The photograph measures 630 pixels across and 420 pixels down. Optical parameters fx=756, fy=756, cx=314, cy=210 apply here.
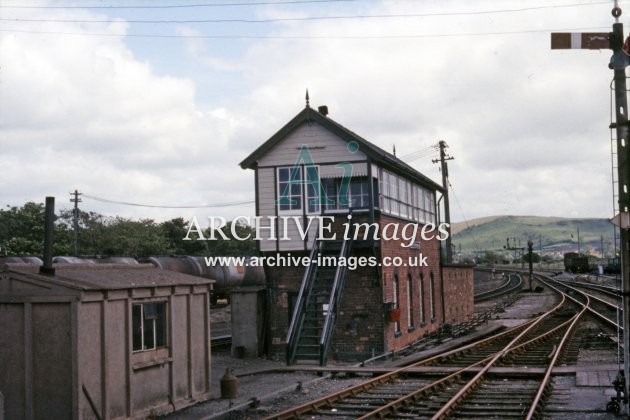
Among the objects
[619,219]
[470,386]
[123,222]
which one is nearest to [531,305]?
[470,386]

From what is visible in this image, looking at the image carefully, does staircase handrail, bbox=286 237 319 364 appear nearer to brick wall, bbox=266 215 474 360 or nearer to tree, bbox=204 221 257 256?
brick wall, bbox=266 215 474 360

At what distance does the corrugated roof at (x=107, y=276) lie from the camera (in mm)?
10867

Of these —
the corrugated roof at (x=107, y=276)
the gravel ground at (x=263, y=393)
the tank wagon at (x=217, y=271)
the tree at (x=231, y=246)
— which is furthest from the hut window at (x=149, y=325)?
the tree at (x=231, y=246)

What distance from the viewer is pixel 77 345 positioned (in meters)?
→ 10.5

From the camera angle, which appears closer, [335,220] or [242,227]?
[335,220]

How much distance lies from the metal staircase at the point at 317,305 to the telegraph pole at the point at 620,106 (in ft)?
25.9

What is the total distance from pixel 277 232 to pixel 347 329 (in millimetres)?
3306

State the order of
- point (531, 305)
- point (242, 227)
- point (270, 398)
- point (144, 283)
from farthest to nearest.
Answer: point (242, 227) < point (531, 305) < point (270, 398) < point (144, 283)

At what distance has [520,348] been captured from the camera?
66.5 ft

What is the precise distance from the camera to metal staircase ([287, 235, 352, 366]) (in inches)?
701

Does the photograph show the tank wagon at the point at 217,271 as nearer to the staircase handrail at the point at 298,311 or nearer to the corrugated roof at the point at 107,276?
the staircase handrail at the point at 298,311

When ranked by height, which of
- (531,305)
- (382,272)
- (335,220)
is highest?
(335,220)

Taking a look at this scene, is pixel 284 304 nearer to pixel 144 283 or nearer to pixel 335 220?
pixel 335 220

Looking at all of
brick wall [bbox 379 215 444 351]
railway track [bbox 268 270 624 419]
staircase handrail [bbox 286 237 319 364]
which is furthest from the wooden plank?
brick wall [bbox 379 215 444 351]
